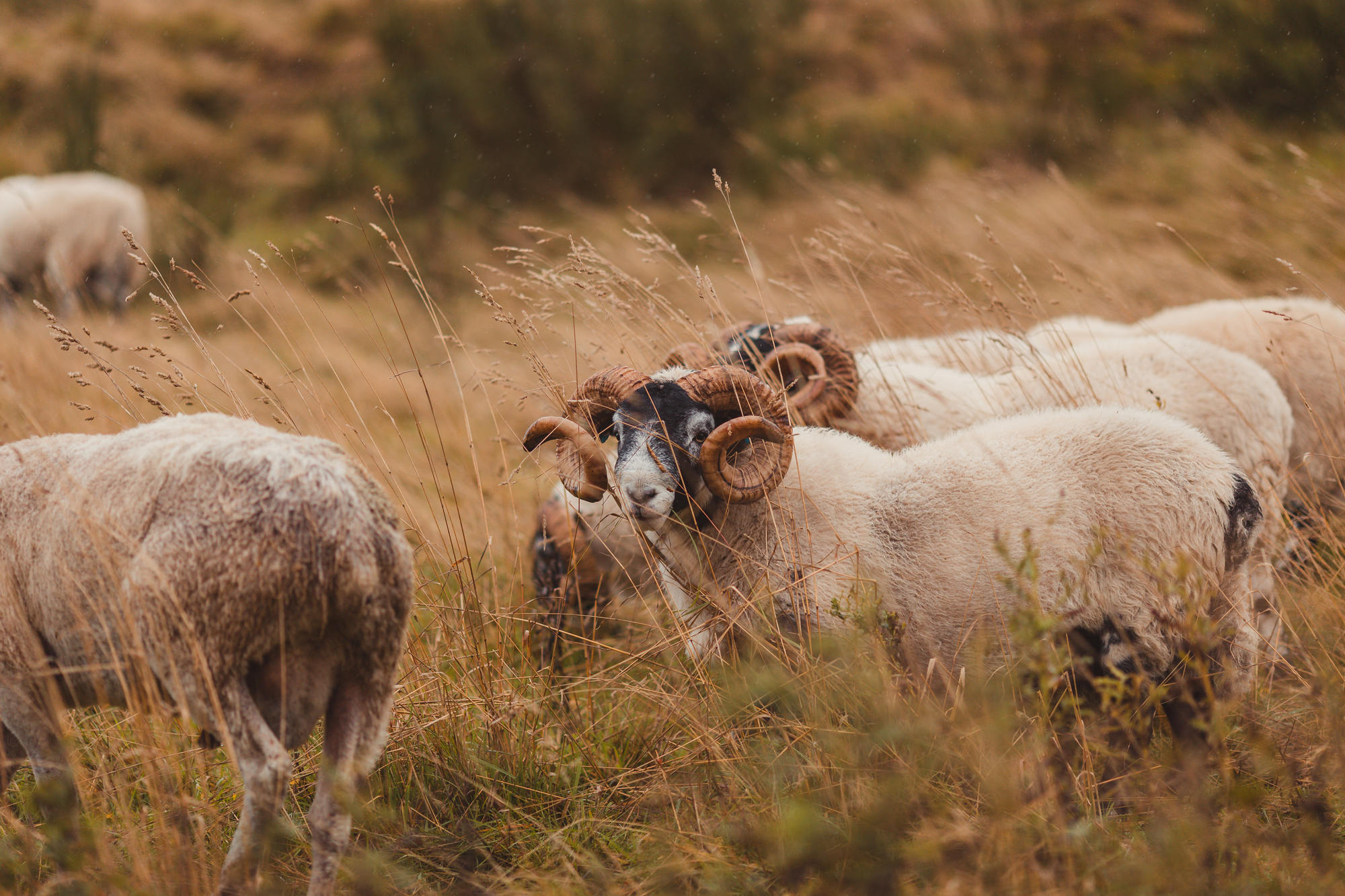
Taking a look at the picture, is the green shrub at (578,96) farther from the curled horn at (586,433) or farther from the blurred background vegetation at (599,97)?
the curled horn at (586,433)

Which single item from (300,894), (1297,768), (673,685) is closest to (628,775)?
(673,685)

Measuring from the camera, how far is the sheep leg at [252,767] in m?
2.23

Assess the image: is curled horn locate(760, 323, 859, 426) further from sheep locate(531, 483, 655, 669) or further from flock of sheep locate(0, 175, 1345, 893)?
sheep locate(531, 483, 655, 669)

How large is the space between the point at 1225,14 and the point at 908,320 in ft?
38.0

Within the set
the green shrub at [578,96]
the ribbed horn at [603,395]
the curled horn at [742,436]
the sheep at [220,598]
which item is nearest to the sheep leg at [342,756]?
the sheep at [220,598]

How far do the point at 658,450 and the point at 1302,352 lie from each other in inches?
160

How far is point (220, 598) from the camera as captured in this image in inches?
87.5

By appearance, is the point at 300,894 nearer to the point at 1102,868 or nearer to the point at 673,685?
the point at 673,685

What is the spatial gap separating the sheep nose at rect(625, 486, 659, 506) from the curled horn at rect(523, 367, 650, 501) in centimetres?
37

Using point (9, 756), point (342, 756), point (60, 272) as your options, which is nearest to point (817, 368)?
point (342, 756)

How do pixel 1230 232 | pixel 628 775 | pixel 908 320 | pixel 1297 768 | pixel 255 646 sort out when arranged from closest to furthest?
pixel 255 646
pixel 1297 768
pixel 628 775
pixel 908 320
pixel 1230 232

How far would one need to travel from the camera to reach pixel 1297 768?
2.68 metres

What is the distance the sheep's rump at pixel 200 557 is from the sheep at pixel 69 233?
10351mm

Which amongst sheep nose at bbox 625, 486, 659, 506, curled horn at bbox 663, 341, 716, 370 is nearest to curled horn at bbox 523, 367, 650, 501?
sheep nose at bbox 625, 486, 659, 506
